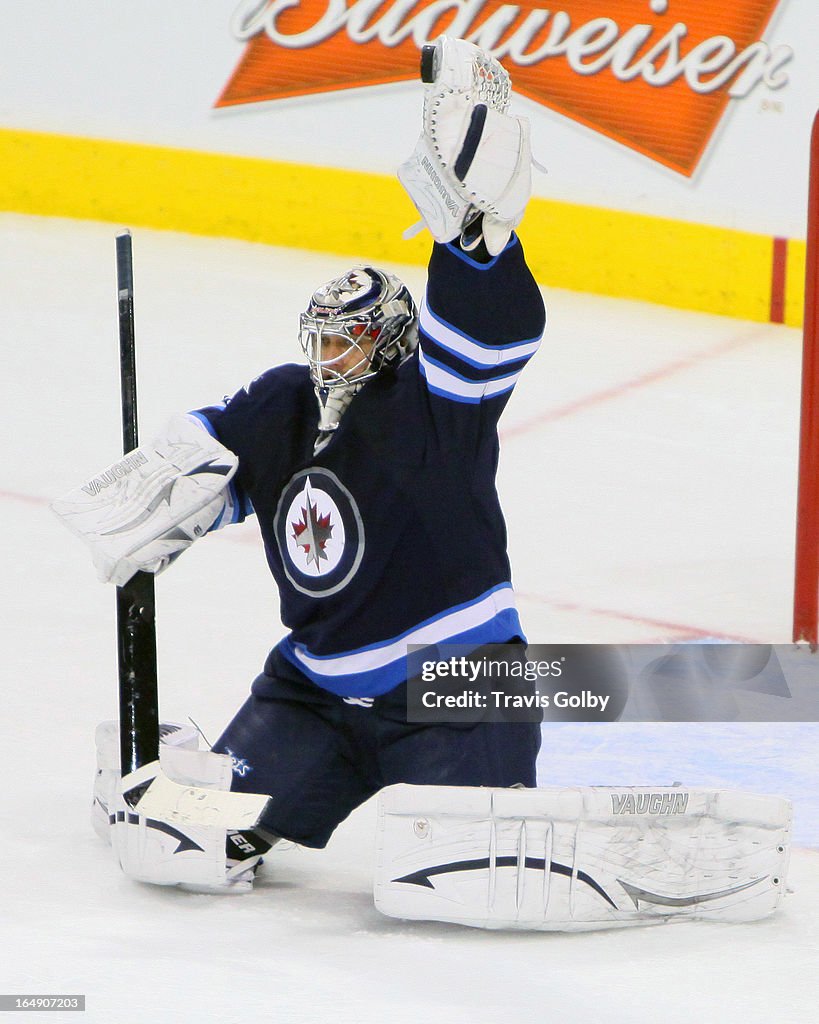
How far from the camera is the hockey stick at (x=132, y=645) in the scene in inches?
94.1

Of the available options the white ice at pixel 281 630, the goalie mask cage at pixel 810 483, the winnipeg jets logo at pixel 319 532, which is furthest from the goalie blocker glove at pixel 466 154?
the goalie mask cage at pixel 810 483

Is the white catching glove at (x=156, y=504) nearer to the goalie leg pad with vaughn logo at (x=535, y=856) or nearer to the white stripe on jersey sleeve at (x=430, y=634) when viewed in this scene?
the white stripe on jersey sleeve at (x=430, y=634)

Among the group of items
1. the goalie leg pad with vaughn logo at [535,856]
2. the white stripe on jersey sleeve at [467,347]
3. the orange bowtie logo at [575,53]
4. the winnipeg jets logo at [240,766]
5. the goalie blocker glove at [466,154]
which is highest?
the orange bowtie logo at [575,53]

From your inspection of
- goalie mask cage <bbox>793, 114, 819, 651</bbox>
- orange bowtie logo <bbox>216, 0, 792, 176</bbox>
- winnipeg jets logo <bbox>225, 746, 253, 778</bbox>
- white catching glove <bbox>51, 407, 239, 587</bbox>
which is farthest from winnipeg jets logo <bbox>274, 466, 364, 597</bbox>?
orange bowtie logo <bbox>216, 0, 792, 176</bbox>

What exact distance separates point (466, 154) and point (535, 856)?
81cm

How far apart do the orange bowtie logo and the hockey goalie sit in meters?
3.15

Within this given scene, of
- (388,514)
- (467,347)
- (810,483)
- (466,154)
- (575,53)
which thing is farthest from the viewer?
(575,53)

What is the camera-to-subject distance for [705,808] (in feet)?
7.39

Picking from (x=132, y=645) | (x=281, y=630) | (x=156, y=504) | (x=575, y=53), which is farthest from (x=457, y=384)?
(x=575, y=53)

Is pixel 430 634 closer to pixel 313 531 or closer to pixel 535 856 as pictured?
pixel 313 531

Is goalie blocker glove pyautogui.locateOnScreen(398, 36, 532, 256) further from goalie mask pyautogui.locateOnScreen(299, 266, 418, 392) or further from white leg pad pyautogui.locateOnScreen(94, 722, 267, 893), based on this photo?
white leg pad pyautogui.locateOnScreen(94, 722, 267, 893)

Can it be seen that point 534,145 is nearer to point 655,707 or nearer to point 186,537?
point 655,707

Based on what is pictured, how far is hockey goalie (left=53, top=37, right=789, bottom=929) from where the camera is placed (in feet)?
7.10

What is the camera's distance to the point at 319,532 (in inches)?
92.0
